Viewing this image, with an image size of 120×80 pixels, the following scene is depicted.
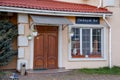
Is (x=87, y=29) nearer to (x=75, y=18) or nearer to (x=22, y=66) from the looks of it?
(x=75, y=18)

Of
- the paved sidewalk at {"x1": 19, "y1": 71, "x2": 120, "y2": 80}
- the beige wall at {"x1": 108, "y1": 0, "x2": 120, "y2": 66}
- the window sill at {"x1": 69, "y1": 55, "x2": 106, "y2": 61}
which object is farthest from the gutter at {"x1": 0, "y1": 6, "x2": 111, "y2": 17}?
the paved sidewalk at {"x1": 19, "y1": 71, "x2": 120, "y2": 80}

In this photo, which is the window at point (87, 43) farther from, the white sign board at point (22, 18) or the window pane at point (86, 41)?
the white sign board at point (22, 18)

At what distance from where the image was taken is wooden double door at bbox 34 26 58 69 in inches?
679

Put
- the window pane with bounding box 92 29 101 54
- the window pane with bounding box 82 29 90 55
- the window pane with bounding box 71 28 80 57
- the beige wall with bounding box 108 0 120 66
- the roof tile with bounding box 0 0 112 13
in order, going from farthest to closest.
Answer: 1. the beige wall with bounding box 108 0 120 66
2. the window pane with bounding box 92 29 101 54
3. the window pane with bounding box 82 29 90 55
4. the window pane with bounding box 71 28 80 57
5. the roof tile with bounding box 0 0 112 13

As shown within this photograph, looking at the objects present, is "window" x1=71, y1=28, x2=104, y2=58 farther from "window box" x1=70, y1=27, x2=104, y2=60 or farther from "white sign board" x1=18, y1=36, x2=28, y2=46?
"white sign board" x1=18, y1=36, x2=28, y2=46

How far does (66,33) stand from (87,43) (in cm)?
183

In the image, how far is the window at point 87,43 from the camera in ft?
60.2

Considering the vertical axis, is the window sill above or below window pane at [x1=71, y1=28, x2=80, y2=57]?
below

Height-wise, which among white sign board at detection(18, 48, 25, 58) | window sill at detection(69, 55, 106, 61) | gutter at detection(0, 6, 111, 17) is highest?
gutter at detection(0, 6, 111, 17)

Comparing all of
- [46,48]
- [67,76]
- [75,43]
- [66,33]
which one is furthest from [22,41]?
[75,43]

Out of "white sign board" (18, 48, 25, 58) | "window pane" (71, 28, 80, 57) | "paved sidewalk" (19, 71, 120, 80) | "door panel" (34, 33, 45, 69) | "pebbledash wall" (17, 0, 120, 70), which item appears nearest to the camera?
"paved sidewalk" (19, 71, 120, 80)

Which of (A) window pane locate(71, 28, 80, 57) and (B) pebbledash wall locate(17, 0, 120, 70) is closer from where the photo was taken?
(B) pebbledash wall locate(17, 0, 120, 70)

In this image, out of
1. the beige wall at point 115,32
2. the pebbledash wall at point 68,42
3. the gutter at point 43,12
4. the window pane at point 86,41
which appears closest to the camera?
the gutter at point 43,12

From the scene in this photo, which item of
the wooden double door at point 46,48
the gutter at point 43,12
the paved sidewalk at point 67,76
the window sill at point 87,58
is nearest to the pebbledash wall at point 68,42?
the window sill at point 87,58
